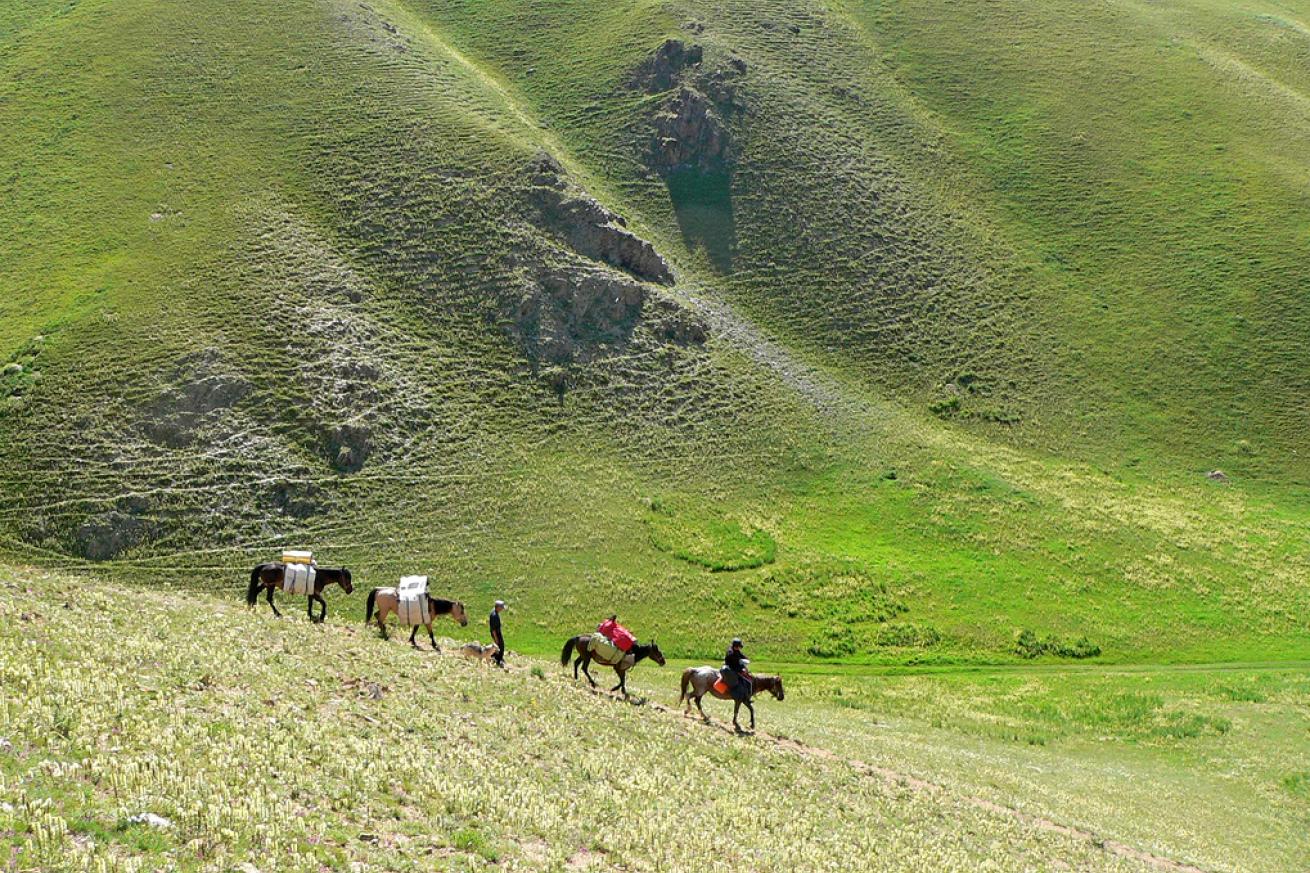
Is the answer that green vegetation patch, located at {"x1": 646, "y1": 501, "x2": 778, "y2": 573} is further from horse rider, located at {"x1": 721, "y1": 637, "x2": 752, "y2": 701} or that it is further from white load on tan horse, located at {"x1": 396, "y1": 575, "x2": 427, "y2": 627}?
white load on tan horse, located at {"x1": 396, "y1": 575, "x2": 427, "y2": 627}

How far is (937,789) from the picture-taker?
92.3 ft

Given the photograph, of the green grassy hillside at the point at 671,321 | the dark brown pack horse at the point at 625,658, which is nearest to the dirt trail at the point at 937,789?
the dark brown pack horse at the point at 625,658

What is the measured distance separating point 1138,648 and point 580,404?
139 feet

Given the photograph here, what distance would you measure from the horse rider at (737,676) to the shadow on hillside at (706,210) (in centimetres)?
7568

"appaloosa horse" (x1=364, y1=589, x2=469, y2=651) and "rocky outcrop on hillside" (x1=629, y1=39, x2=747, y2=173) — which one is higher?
"rocky outcrop on hillside" (x1=629, y1=39, x2=747, y2=173)

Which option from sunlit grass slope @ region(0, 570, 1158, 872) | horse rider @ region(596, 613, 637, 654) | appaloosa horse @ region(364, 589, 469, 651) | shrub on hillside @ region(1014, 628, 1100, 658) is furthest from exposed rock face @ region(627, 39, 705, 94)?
sunlit grass slope @ region(0, 570, 1158, 872)

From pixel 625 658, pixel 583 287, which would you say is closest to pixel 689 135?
pixel 583 287

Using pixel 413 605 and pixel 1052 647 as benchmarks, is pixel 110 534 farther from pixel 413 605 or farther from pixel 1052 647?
pixel 1052 647

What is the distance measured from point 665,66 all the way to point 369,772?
121505 mm

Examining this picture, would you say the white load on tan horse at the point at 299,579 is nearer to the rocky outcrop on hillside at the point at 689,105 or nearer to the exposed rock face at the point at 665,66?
the rocky outcrop on hillside at the point at 689,105

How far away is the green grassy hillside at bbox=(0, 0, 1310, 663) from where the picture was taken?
60.9 m

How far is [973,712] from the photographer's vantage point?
46.0 meters

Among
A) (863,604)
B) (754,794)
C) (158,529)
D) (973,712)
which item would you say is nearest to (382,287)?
(158,529)

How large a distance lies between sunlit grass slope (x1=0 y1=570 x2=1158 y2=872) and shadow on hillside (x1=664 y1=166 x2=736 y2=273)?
80.4 meters
